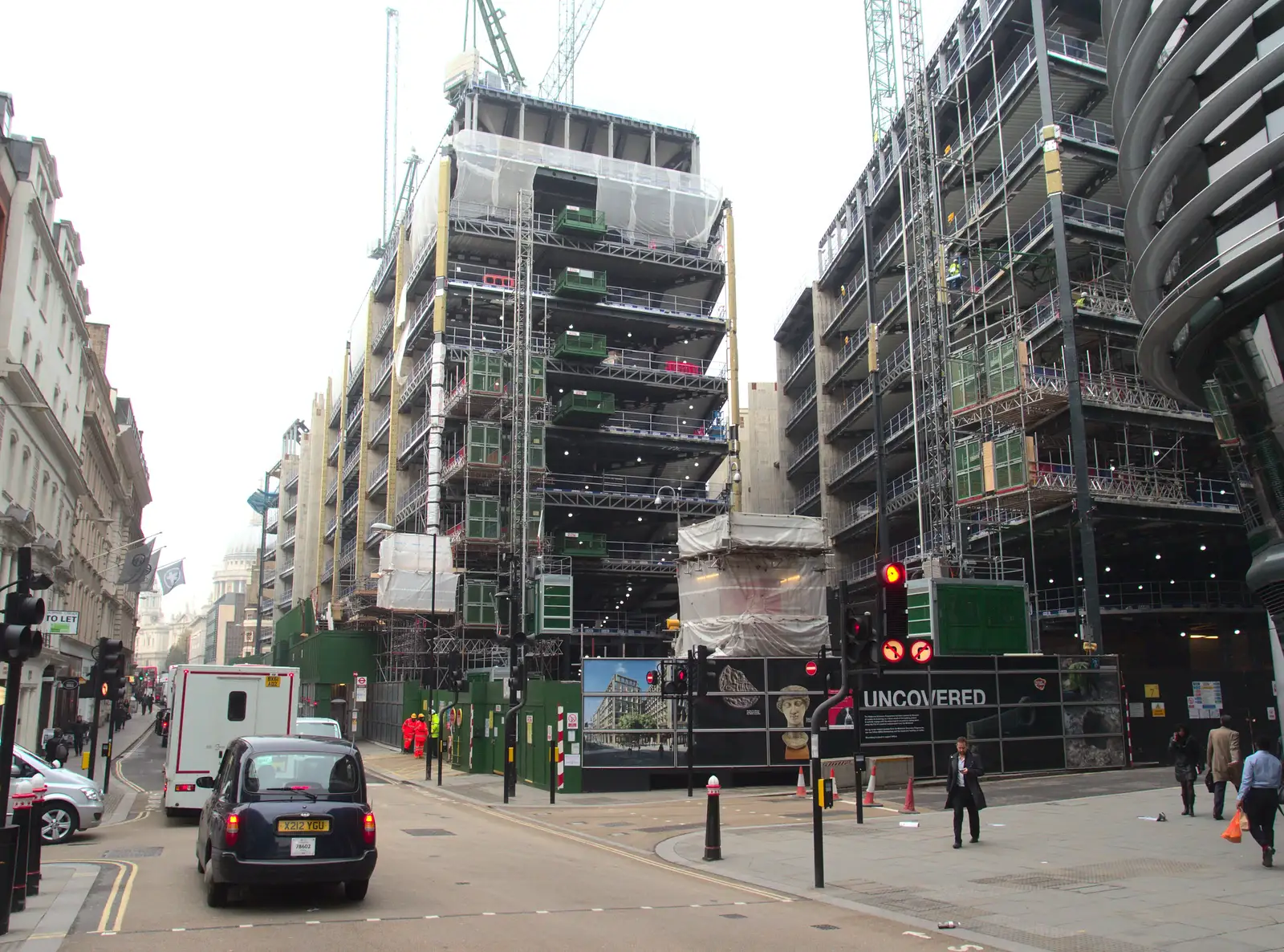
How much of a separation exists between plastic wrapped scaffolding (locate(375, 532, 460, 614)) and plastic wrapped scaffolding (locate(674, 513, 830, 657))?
20812 mm

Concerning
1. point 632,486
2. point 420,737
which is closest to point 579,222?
point 632,486

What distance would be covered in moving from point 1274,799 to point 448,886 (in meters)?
10.1

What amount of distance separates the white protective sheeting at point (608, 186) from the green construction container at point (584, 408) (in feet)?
38.4

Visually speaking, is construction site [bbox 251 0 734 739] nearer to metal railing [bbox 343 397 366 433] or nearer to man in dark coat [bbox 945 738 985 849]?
metal railing [bbox 343 397 366 433]

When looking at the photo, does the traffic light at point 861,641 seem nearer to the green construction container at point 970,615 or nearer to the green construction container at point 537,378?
the green construction container at point 970,615

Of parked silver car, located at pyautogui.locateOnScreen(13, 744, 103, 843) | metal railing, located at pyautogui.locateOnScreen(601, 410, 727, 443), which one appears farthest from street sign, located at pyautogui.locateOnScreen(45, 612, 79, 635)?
metal railing, located at pyautogui.locateOnScreen(601, 410, 727, 443)

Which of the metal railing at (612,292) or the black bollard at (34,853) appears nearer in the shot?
the black bollard at (34,853)

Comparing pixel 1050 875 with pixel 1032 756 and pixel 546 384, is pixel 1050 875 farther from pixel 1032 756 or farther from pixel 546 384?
pixel 546 384

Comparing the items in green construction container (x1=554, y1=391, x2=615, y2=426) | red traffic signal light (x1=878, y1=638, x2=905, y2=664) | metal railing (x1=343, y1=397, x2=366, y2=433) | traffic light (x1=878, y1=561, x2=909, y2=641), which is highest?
metal railing (x1=343, y1=397, x2=366, y2=433)

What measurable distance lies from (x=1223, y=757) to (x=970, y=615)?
48.9 ft

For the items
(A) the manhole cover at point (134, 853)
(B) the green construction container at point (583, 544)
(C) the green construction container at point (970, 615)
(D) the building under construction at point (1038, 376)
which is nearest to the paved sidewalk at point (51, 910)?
(A) the manhole cover at point (134, 853)

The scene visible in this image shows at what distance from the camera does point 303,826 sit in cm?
1054

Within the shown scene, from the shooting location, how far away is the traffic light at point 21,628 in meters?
9.83

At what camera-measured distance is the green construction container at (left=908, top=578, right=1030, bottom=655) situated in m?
31.1
